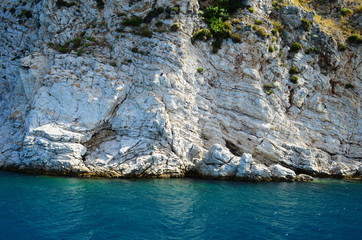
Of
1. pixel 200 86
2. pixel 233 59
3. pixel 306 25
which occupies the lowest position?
pixel 200 86

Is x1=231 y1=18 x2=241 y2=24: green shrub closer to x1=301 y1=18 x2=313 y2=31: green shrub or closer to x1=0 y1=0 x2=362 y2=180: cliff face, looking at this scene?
x1=0 y1=0 x2=362 y2=180: cliff face

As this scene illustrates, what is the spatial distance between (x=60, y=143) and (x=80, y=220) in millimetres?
13347

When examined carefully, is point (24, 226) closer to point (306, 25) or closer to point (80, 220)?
point (80, 220)

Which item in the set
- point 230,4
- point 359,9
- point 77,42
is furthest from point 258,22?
point 77,42

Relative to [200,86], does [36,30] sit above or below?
above

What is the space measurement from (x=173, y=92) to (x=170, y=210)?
56.9ft

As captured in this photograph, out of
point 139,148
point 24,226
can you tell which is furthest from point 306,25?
point 24,226

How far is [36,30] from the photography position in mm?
44188

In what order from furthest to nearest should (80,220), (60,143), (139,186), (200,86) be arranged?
Result: (200,86)
(60,143)
(139,186)
(80,220)

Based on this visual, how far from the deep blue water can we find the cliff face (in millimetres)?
2998

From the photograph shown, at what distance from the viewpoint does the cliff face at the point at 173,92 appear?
30581 millimetres

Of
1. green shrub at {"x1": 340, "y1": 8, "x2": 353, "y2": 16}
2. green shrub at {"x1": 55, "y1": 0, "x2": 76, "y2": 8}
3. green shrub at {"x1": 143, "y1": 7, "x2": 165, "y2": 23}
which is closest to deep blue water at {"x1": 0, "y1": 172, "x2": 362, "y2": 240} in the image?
green shrub at {"x1": 143, "y1": 7, "x2": 165, "y2": 23}

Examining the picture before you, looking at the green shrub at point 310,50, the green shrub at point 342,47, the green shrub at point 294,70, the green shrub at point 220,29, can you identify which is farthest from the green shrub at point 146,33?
the green shrub at point 342,47

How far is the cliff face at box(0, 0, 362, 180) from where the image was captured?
30.6 metres
